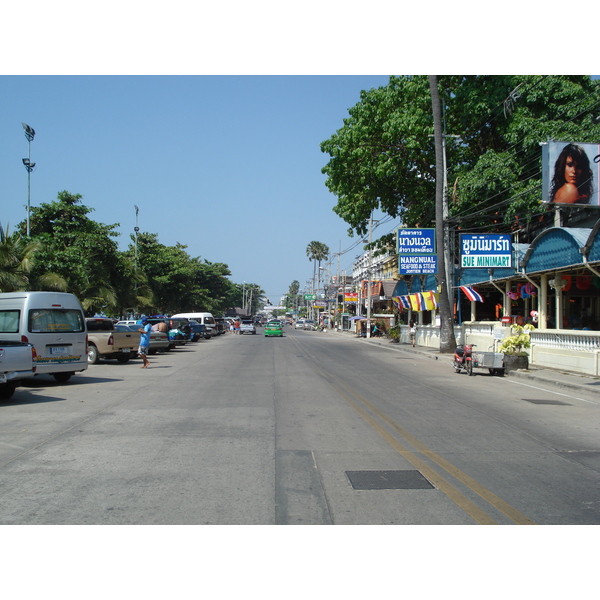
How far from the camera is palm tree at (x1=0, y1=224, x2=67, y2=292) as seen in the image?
21656mm

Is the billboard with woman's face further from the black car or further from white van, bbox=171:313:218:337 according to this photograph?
white van, bbox=171:313:218:337

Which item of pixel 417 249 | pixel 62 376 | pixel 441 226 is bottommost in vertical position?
pixel 62 376

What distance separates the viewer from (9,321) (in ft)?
49.2

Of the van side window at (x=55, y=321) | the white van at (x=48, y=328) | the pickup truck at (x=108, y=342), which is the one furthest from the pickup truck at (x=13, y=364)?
the pickup truck at (x=108, y=342)

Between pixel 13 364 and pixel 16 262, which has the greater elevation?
pixel 16 262

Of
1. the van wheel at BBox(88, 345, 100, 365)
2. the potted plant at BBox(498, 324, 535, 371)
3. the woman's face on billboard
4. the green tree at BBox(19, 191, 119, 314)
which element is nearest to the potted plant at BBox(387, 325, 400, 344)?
the green tree at BBox(19, 191, 119, 314)

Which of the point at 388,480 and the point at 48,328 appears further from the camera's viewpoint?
the point at 48,328

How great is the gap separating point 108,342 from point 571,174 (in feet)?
56.4

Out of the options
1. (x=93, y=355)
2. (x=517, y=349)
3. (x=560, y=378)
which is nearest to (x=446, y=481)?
(x=560, y=378)

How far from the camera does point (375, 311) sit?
70.8 meters

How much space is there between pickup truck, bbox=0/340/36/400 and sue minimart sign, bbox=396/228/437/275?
20792 mm

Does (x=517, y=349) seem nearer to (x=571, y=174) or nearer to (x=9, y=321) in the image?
(x=571, y=174)

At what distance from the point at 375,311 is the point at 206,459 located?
211ft

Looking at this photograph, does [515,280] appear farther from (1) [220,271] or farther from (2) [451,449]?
(1) [220,271]
